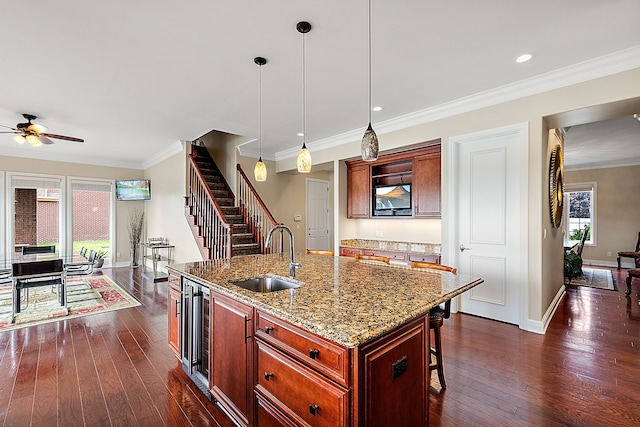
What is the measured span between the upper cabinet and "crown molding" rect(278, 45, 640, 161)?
18.8 inches

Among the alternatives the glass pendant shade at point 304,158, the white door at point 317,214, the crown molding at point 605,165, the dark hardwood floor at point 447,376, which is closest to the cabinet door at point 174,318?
the dark hardwood floor at point 447,376

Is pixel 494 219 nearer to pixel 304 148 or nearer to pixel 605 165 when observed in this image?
pixel 304 148

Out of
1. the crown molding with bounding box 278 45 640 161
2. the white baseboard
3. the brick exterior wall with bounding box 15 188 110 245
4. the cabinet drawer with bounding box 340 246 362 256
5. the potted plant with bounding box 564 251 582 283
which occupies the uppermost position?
the crown molding with bounding box 278 45 640 161

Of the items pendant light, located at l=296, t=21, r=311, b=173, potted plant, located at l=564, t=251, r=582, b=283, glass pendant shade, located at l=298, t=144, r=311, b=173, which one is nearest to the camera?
pendant light, located at l=296, t=21, r=311, b=173

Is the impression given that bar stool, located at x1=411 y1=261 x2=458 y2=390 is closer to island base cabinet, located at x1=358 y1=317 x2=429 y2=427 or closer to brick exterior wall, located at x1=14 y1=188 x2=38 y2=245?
island base cabinet, located at x1=358 y1=317 x2=429 y2=427

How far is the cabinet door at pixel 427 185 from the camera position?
4555mm

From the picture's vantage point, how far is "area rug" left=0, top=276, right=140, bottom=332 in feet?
12.6

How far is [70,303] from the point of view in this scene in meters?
4.57

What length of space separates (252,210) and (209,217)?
0.99m

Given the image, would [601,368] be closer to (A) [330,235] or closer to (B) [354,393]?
(B) [354,393]

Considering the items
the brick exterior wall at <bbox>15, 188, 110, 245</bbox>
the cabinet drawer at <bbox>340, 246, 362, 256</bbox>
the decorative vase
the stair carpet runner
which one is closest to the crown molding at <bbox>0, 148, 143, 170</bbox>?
the brick exterior wall at <bbox>15, 188, 110, 245</bbox>

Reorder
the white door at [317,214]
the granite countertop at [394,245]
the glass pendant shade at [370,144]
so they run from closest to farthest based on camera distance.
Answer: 1. the glass pendant shade at [370,144]
2. the granite countertop at [394,245]
3. the white door at [317,214]

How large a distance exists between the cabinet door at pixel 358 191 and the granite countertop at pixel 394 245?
0.53m

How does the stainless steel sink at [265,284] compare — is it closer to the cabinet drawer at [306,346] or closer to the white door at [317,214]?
the cabinet drawer at [306,346]
